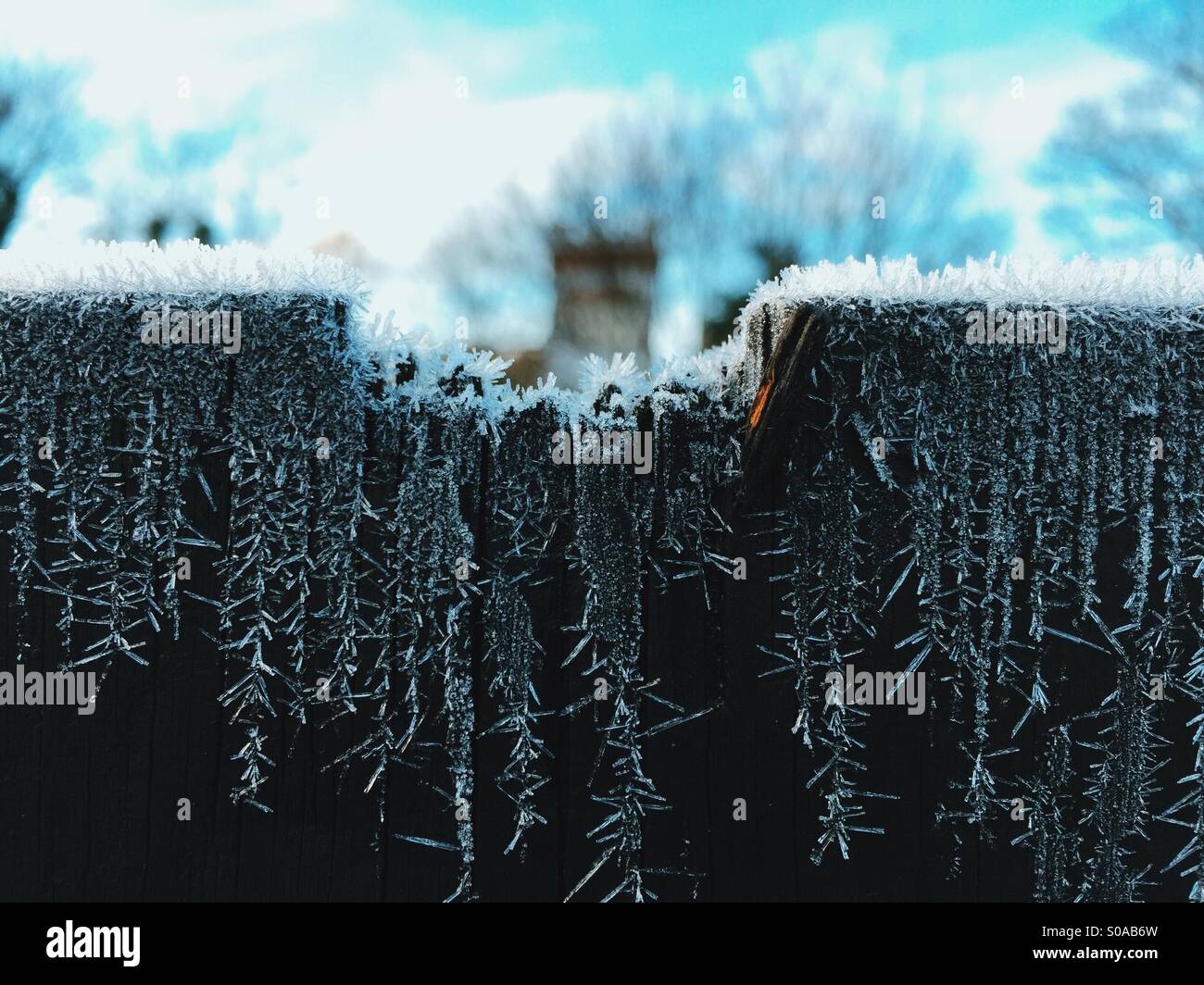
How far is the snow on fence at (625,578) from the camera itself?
2.95 metres


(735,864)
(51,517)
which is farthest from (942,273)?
(51,517)

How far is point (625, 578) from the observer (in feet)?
9.81

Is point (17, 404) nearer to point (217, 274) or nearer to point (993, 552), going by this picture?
point (217, 274)

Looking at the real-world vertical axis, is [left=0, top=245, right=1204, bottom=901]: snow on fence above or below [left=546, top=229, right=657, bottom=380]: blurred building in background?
below

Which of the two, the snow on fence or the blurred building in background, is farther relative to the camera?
the blurred building in background

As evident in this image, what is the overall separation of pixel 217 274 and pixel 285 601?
42.9 inches

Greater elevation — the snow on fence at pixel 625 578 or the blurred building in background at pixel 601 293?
the blurred building in background at pixel 601 293

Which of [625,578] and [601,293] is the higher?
[601,293]

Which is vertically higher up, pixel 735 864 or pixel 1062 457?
pixel 1062 457

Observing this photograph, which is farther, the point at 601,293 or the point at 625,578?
the point at 601,293

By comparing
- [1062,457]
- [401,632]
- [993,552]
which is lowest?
[401,632]

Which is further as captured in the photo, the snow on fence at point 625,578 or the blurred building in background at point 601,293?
the blurred building in background at point 601,293

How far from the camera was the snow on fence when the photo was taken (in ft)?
9.67
